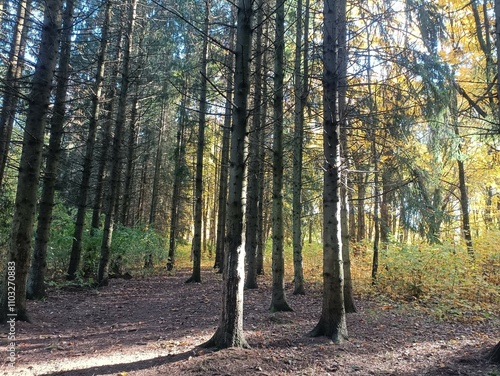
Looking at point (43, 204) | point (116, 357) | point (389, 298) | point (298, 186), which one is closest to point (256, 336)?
point (116, 357)

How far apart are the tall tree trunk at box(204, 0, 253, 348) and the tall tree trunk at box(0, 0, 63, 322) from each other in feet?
11.4

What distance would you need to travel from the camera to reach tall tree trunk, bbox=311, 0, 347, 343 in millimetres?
5262

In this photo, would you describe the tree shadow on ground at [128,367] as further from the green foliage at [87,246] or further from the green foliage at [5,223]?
the green foliage at [5,223]

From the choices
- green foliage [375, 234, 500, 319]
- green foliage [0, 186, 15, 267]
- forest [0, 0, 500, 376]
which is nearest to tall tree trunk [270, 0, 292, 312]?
forest [0, 0, 500, 376]

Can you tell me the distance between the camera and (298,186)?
9508mm

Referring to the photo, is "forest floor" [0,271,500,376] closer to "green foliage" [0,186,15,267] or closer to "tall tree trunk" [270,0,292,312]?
"tall tree trunk" [270,0,292,312]

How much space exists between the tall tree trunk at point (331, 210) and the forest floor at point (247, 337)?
14.3 inches

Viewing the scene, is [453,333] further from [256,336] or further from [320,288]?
[320,288]

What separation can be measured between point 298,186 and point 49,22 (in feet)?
22.6

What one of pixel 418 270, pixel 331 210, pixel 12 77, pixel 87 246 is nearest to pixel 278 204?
pixel 331 210

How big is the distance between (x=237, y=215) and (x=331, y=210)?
1.73 m

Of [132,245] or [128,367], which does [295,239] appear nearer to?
[128,367]

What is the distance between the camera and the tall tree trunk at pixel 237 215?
4.40 meters

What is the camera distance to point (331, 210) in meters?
5.35
